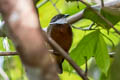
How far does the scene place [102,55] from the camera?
2.70 feet

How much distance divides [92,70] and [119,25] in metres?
1.10

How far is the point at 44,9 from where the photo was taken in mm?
1231

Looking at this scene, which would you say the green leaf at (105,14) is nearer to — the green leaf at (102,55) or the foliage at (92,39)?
the foliage at (92,39)

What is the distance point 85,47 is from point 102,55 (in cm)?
6

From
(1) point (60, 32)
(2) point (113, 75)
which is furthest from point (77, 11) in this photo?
(2) point (113, 75)

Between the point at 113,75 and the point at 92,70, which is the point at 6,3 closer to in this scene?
the point at 113,75

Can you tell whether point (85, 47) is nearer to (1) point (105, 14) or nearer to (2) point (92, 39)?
(2) point (92, 39)

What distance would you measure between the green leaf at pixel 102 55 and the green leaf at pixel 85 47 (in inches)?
0.7

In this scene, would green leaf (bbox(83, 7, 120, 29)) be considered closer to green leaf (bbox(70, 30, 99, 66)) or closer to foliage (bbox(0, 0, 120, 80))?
foliage (bbox(0, 0, 120, 80))

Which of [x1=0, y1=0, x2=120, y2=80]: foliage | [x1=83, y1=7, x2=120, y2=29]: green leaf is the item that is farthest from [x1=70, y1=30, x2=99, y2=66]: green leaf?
[x1=83, y1=7, x2=120, y2=29]: green leaf

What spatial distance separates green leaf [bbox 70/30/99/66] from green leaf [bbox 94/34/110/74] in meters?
0.02

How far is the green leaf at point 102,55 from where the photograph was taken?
82 cm

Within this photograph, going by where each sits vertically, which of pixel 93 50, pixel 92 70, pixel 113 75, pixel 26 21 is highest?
pixel 26 21

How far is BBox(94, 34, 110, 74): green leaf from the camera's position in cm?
82
